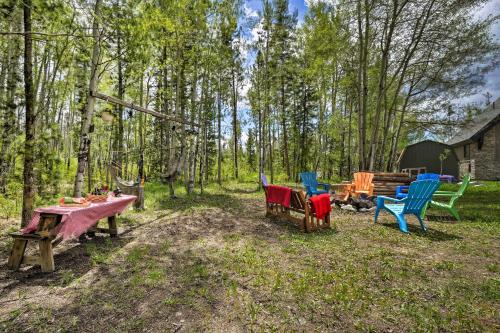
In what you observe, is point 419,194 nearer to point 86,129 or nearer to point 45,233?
point 45,233

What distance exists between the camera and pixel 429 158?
27562mm

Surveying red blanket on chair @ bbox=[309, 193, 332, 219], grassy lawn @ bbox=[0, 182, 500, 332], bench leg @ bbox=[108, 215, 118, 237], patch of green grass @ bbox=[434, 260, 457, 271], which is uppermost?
red blanket on chair @ bbox=[309, 193, 332, 219]

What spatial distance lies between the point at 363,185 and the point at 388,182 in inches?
68.4

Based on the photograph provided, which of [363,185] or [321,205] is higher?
[363,185]

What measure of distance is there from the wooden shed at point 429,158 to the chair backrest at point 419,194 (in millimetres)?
27175

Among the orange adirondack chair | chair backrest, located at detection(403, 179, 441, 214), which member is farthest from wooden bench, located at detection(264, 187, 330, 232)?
the orange adirondack chair

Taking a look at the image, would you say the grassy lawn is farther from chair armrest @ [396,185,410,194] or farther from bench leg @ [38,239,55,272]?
chair armrest @ [396,185,410,194]

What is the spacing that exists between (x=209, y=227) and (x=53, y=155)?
13.3ft

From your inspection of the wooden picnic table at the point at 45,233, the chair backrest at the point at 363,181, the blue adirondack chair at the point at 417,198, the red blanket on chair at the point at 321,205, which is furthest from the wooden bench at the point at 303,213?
the wooden picnic table at the point at 45,233

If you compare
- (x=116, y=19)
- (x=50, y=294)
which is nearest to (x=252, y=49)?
(x=116, y=19)

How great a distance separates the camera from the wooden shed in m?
26.6

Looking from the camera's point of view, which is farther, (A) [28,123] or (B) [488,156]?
(B) [488,156]

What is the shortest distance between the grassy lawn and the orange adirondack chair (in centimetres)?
304

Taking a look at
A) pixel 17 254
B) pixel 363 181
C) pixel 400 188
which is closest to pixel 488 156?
pixel 400 188
